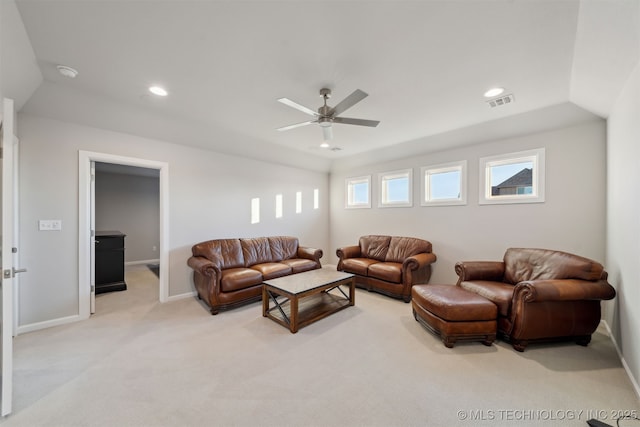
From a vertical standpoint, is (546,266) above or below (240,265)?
above

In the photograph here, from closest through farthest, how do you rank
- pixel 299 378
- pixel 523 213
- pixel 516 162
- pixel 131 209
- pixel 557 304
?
pixel 299 378 < pixel 557 304 < pixel 523 213 < pixel 516 162 < pixel 131 209

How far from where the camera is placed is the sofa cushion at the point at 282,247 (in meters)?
4.68

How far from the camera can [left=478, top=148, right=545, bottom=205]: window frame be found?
341 centimetres

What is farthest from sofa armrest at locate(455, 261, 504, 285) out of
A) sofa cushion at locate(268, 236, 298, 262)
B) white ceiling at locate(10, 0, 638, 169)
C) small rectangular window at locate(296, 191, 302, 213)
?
small rectangular window at locate(296, 191, 302, 213)

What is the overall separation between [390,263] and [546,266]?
204 centimetres

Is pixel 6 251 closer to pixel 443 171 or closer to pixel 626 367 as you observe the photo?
pixel 626 367

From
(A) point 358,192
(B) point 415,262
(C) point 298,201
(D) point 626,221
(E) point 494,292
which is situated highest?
(A) point 358,192

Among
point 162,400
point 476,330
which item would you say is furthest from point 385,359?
point 162,400

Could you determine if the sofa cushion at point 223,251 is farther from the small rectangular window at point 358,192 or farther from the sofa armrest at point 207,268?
the small rectangular window at point 358,192

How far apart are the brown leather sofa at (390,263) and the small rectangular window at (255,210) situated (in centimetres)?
180

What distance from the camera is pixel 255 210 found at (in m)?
4.93

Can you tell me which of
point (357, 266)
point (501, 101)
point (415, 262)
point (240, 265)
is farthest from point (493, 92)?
point (240, 265)

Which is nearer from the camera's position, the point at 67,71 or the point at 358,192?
the point at 67,71

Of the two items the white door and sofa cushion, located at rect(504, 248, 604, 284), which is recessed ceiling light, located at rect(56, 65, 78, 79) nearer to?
the white door
